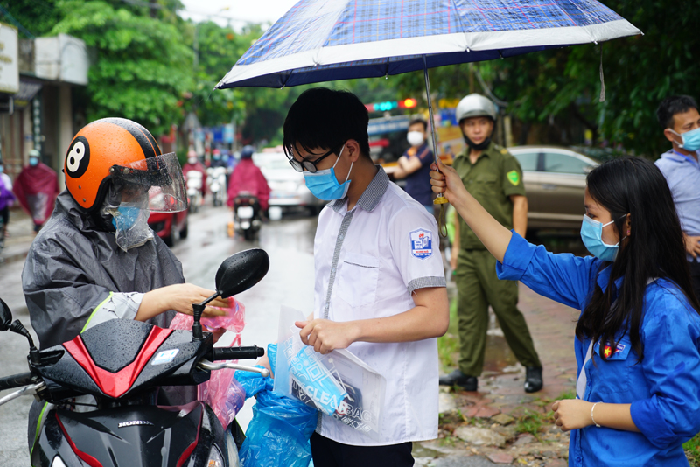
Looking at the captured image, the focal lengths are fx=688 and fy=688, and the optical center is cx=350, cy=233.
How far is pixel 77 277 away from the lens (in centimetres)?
213

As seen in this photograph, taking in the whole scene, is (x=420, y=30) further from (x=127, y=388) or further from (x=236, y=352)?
(x=127, y=388)

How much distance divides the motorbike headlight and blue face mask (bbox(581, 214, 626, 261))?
122 cm

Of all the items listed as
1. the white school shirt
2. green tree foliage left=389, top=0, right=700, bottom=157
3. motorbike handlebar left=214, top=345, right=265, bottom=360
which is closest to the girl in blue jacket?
the white school shirt

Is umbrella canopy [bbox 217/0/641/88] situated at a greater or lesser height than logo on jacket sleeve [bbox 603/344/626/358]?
greater

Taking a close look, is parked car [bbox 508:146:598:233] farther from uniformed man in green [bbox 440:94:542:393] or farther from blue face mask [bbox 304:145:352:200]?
blue face mask [bbox 304:145:352:200]

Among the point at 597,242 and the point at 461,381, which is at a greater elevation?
the point at 597,242

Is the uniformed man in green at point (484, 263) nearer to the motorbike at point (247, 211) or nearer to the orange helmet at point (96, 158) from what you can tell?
the orange helmet at point (96, 158)

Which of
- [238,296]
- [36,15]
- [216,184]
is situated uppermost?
[36,15]

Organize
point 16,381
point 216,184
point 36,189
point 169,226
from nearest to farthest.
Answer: point 16,381 → point 169,226 → point 36,189 → point 216,184

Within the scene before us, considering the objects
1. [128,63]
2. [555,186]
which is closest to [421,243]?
[555,186]

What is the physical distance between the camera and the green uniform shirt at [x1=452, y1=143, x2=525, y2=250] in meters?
5.01

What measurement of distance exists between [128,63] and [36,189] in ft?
31.9

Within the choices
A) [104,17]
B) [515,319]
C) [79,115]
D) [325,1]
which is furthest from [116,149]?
[79,115]

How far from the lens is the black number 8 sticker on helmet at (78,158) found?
2211mm
